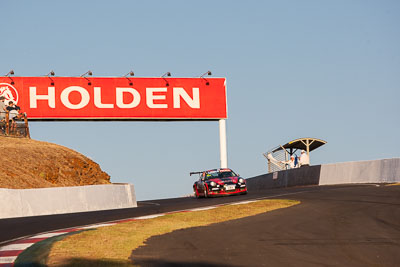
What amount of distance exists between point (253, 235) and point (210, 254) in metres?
2.30

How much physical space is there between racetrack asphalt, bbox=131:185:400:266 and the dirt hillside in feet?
61.0

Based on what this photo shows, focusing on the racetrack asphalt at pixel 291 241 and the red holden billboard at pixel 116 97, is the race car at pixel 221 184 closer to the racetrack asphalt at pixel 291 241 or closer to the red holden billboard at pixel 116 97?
the racetrack asphalt at pixel 291 241

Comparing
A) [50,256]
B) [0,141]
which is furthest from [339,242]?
[0,141]

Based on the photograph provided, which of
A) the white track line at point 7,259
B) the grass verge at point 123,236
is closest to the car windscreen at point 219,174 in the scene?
the grass verge at point 123,236

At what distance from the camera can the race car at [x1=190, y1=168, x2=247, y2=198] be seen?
83.6ft

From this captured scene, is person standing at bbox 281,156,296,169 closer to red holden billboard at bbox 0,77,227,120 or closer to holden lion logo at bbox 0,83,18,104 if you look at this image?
red holden billboard at bbox 0,77,227,120

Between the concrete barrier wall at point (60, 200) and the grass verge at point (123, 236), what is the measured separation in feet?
A: 18.8

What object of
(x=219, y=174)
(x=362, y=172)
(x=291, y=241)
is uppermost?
(x=291, y=241)

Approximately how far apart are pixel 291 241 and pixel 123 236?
3.08 metres

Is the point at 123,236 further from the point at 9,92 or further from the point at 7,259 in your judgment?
the point at 9,92

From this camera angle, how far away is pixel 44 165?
35.9 meters

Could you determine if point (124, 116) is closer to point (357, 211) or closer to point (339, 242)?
point (357, 211)

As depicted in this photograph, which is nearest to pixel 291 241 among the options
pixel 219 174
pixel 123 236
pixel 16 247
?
pixel 123 236

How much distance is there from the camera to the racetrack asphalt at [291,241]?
8256 millimetres
